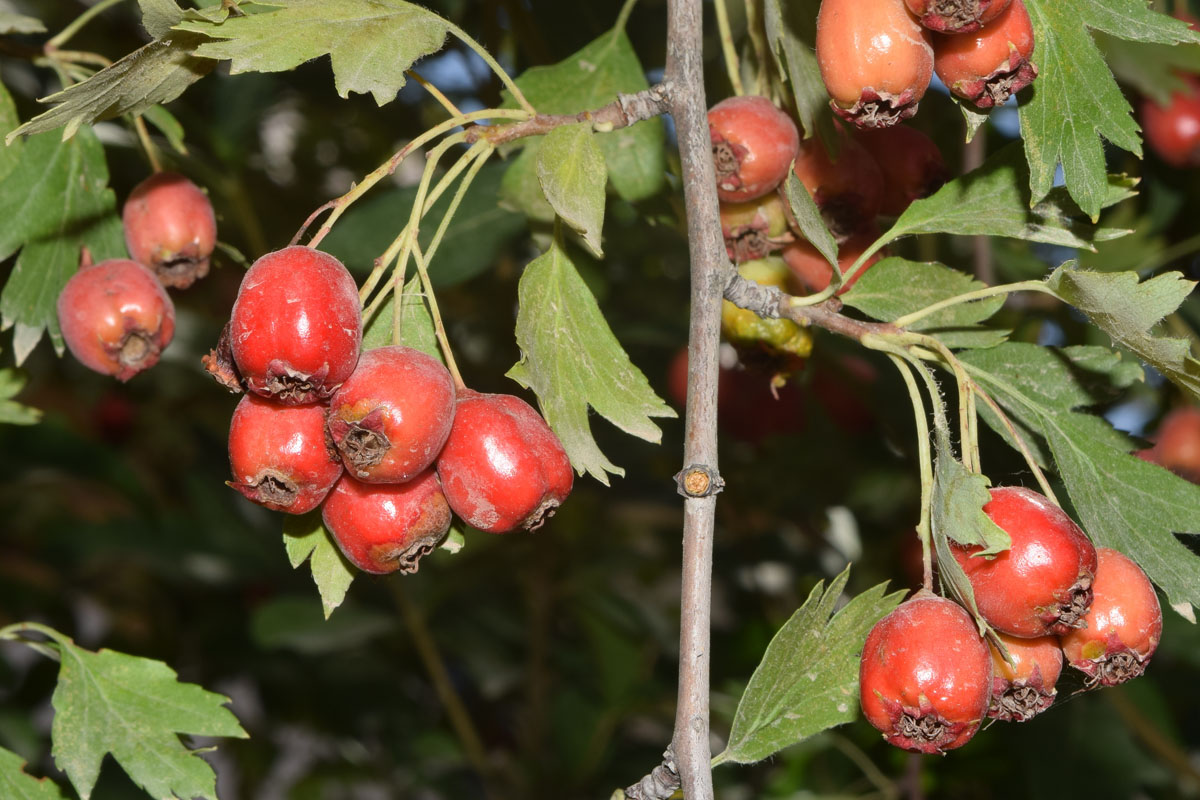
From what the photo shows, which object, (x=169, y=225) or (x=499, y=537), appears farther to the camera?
(x=499, y=537)

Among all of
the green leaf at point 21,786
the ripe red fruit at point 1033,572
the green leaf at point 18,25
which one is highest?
the green leaf at point 18,25

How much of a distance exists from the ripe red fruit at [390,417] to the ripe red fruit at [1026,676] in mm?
541

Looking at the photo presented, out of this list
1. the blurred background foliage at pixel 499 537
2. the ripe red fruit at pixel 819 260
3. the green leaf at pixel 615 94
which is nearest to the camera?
the ripe red fruit at pixel 819 260

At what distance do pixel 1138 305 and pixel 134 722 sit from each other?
1147mm

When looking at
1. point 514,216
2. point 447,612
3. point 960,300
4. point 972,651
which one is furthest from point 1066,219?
point 447,612

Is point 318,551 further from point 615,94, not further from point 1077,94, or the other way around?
point 1077,94

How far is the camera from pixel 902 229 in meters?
1.10

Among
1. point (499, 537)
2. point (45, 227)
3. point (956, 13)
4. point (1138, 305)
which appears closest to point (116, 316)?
point (45, 227)

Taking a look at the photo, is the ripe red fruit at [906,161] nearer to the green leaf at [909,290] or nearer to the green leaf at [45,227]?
the green leaf at [909,290]

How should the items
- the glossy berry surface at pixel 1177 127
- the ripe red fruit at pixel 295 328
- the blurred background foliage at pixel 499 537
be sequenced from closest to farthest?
the ripe red fruit at pixel 295 328
the blurred background foliage at pixel 499 537
the glossy berry surface at pixel 1177 127

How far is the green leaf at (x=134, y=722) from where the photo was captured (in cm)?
118

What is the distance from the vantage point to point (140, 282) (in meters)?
1.23

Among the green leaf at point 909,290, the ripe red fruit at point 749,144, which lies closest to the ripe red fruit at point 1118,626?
the green leaf at point 909,290

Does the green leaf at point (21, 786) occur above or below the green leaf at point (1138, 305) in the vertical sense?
below
